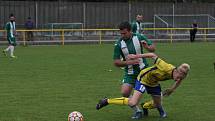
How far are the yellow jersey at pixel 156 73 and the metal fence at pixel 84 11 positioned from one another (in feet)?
118

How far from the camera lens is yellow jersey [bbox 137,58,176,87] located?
9.52 meters

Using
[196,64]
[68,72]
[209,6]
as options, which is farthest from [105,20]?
[68,72]

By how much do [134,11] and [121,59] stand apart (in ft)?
129

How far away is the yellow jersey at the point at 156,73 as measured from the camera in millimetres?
9523

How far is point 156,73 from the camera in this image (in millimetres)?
9625

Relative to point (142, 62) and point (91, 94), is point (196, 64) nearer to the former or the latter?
point (91, 94)

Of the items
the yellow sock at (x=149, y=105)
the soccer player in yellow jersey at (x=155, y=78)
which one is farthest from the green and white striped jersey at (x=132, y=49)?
the yellow sock at (x=149, y=105)

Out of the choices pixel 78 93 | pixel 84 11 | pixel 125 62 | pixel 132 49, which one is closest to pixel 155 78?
pixel 125 62

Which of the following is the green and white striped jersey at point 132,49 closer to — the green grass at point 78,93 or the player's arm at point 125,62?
the player's arm at point 125,62

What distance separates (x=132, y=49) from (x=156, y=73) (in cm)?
74

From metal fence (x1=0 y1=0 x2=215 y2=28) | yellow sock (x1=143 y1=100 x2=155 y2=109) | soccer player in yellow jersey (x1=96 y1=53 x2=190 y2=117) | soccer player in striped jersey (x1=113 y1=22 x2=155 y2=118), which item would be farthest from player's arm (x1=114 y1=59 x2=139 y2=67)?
metal fence (x1=0 y1=0 x2=215 y2=28)

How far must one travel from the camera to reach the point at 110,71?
19141 millimetres

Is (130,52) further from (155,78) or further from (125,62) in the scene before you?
(155,78)

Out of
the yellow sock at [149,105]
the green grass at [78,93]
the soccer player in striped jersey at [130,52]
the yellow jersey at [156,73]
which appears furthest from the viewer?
the green grass at [78,93]
